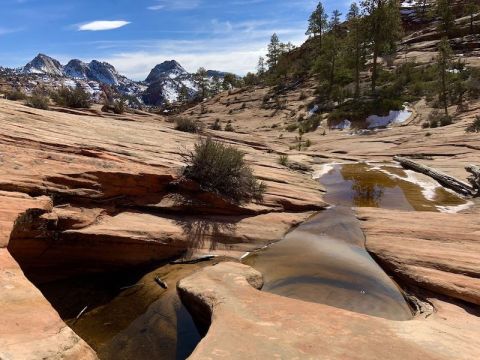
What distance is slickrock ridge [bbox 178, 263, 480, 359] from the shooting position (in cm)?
450

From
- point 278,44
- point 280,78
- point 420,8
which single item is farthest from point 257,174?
point 420,8

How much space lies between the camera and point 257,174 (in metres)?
13.4

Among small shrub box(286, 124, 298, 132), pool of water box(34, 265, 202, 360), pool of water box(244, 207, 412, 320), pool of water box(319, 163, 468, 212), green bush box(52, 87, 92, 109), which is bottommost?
pool of water box(34, 265, 202, 360)

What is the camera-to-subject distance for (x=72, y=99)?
829 inches

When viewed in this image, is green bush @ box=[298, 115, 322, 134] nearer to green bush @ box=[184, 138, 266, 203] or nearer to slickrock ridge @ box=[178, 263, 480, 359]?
green bush @ box=[184, 138, 266, 203]

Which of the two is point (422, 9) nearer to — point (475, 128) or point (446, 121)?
point (446, 121)

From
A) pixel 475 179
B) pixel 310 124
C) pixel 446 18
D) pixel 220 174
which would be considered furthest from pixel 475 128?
pixel 446 18

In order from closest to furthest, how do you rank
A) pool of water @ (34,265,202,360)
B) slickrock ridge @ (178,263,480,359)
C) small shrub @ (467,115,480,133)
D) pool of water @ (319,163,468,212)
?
1. slickrock ridge @ (178,263,480,359)
2. pool of water @ (34,265,202,360)
3. pool of water @ (319,163,468,212)
4. small shrub @ (467,115,480,133)

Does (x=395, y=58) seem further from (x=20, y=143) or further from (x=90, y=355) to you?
(x=90, y=355)

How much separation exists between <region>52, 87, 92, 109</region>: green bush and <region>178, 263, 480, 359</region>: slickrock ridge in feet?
58.4

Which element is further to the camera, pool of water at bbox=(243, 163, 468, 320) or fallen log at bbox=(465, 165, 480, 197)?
fallen log at bbox=(465, 165, 480, 197)

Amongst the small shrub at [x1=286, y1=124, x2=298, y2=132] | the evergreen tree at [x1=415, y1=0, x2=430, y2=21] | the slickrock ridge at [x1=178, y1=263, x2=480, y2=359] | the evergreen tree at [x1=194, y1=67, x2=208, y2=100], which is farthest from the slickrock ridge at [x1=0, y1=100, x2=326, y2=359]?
the evergreen tree at [x1=415, y1=0, x2=430, y2=21]

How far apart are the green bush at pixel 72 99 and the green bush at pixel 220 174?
12657 millimetres

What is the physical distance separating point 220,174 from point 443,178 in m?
9.09
